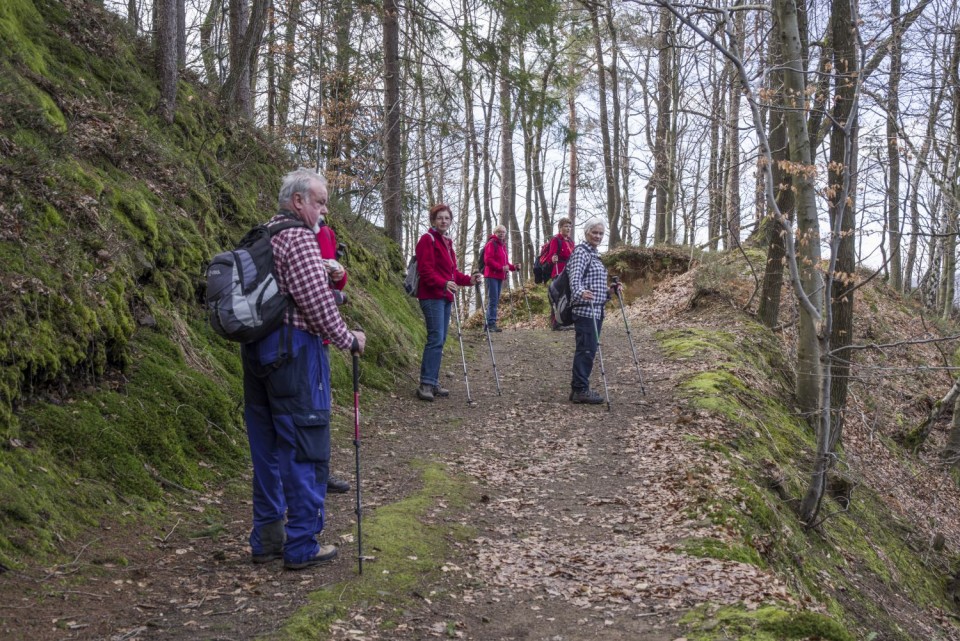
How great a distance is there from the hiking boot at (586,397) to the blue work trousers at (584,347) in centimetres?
4

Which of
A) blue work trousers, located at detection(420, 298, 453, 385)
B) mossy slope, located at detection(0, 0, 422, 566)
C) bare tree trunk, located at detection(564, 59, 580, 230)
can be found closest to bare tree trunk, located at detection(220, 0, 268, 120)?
mossy slope, located at detection(0, 0, 422, 566)

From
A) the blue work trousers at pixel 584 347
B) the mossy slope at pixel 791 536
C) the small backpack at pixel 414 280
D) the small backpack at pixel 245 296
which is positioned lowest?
the mossy slope at pixel 791 536

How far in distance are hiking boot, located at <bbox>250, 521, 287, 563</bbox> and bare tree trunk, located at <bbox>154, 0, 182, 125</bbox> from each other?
648cm

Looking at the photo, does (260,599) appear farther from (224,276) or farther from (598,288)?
(598,288)

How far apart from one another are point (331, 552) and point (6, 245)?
10.4 ft

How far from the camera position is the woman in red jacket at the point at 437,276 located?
30.6 ft

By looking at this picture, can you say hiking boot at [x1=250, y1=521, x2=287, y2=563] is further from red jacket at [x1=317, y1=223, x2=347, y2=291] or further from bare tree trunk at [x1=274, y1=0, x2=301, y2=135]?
bare tree trunk at [x1=274, y1=0, x2=301, y2=135]

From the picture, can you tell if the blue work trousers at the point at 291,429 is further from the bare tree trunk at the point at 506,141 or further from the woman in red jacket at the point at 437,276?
the bare tree trunk at the point at 506,141

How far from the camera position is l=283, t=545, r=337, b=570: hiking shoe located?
4.61 metres

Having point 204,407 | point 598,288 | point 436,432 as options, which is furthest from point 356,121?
point 204,407

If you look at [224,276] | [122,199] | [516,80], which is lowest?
Answer: [224,276]

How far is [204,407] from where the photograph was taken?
21.0ft

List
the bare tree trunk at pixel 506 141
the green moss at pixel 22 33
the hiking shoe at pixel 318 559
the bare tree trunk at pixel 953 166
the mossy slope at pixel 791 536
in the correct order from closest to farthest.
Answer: the hiking shoe at pixel 318 559 → the mossy slope at pixel 791 536 → the green moss at pixel 22 33 → the bare tree trunk at pixel 953 166 → the bare tree trunk at pixel 506 141

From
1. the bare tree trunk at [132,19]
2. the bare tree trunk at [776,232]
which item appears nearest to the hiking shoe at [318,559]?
the bare tree trunk at [132,19]
